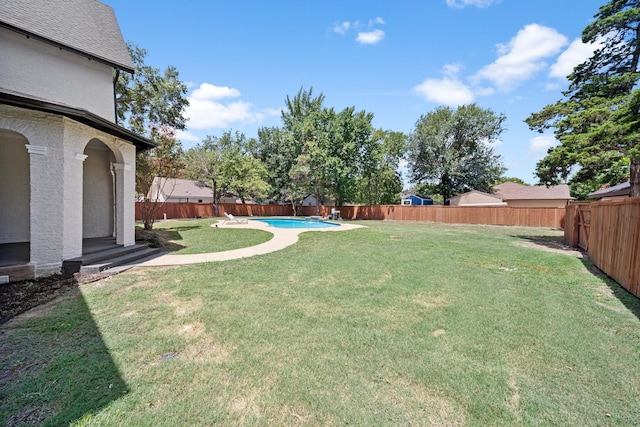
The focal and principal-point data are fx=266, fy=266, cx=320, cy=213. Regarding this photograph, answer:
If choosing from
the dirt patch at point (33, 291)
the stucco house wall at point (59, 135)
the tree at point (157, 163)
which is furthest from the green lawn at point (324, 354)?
the tree at point (157, 163)

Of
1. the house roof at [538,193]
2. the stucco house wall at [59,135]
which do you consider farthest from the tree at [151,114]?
the house roof at [538,193]

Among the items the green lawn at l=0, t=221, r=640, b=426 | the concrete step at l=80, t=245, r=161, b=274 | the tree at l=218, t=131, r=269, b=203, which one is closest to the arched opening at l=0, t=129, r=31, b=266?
the concrete step at l=80, t=245, r=161, b=274

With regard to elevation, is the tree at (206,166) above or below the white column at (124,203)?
above

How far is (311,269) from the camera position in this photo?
625cm

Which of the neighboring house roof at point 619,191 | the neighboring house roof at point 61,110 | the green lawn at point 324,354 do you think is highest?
the neighboring house roof at point 61,110

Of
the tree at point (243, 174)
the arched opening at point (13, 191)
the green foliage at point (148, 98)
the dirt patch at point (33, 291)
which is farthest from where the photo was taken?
the tree at point (243, 174)

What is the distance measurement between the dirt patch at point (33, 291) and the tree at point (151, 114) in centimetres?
742

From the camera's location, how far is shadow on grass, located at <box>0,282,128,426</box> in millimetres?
2006

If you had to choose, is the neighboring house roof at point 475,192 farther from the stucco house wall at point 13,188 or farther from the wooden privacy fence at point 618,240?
the stucco house wall at point 13,188

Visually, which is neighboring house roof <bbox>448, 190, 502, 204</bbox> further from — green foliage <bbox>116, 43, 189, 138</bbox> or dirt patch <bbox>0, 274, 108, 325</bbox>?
dirt patch <bbox>0, 274, 108, 325</bbox>

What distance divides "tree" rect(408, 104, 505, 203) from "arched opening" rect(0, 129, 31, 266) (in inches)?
1218

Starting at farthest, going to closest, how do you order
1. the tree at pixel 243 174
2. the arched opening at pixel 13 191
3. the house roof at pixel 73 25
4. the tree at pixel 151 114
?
the tree at pixel 243 174, the tree at pixel 151 114, the arched opening at pixel 13 191, the house roof at pixel 73 25

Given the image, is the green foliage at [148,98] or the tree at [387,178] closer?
the green foliage at [148,98]

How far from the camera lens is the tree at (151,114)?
40.4 ft
